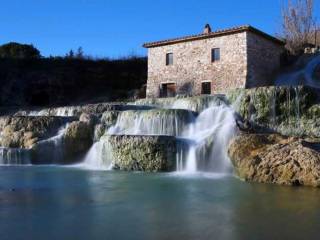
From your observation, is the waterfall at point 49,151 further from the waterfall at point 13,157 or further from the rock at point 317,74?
the rock at point 317,74

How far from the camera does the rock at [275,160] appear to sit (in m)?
9.62

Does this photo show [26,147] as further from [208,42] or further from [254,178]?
[208,42]

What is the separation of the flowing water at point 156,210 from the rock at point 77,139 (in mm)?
5911

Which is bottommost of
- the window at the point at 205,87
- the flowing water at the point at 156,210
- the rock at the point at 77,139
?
the flowing water at the point at 156,210

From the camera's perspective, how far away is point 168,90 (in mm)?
27344

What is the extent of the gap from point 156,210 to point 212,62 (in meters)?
19.0

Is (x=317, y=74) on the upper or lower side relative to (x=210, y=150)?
upper

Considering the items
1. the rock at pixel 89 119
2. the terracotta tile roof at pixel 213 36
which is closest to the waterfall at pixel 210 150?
the rock at pixel 89 119

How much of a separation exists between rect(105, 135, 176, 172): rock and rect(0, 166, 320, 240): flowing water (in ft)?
7.51

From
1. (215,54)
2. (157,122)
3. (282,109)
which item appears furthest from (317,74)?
(157,122)

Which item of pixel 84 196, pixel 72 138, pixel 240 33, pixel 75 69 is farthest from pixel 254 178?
pixel 75 69

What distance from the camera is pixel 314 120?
1617cm

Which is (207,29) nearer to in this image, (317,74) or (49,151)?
(317,74)

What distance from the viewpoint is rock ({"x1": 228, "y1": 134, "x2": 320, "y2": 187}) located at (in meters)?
9.62
